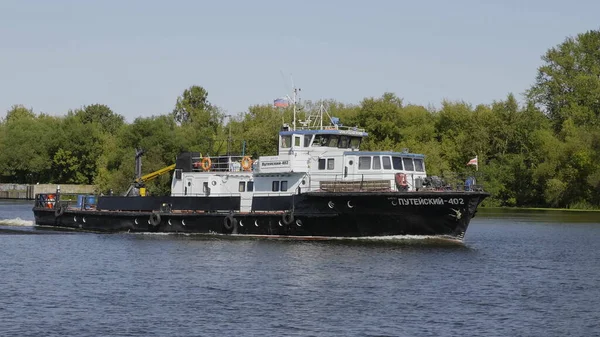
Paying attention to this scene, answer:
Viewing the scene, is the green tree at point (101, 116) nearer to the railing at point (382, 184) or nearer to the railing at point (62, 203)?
the railing at point (62, 203)

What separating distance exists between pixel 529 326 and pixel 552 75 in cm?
6986

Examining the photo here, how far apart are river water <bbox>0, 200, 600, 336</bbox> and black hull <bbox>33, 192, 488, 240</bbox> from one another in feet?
2.57

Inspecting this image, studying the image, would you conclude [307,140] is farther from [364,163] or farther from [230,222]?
[230,222]

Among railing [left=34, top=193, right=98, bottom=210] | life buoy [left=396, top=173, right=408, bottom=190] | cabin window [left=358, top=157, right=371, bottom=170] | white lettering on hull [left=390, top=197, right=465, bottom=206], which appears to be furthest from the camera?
railing [left=34, top=193, right=98, bottom=210]

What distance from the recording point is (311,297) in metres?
28.1

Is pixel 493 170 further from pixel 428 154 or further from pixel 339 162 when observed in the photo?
pixel 339 162

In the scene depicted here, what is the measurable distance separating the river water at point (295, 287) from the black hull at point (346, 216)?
0.78m

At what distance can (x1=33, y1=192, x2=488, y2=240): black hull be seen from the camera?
39.4 m

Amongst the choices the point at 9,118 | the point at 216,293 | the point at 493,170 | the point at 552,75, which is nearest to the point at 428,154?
the point at 493,170

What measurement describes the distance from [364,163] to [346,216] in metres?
2.56

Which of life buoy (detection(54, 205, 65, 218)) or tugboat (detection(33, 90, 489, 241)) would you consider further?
life buoy (detection(54, 205, 65, 218))

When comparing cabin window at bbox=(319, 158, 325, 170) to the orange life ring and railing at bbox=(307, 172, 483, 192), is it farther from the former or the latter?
the orange life ring

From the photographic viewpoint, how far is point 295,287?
29.8 meters

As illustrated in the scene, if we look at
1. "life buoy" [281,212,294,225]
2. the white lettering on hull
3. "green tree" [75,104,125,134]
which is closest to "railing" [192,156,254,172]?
"life buoy" [281,212,294,225]
